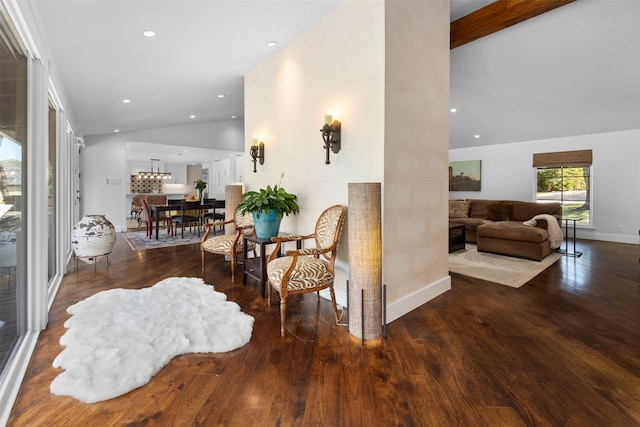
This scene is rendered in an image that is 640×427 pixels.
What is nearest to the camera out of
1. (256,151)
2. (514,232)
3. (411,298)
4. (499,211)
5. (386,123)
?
(386,123)

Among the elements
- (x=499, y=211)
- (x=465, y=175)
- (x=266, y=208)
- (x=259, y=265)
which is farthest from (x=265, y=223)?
(x=465, y=175)

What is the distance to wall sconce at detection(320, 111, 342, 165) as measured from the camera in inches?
111

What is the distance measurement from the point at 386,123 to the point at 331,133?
579 millimetres

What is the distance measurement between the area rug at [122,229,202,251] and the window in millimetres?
7871

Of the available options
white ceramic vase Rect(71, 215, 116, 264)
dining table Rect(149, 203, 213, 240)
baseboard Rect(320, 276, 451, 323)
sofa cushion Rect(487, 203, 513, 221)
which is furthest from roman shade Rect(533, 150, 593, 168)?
white ceramic vase Rect(71, 215, 116, 264)

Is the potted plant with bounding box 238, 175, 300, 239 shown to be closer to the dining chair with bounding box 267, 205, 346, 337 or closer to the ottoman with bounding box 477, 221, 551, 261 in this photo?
the dining chair with bounding box 267, 205, 346, 337

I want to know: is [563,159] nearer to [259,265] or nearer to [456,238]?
[456,238]

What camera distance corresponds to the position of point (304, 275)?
2.39 m

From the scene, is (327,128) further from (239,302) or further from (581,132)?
(581,132)

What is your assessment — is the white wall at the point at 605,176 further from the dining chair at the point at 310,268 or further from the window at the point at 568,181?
the dining chair at the point at 310,268

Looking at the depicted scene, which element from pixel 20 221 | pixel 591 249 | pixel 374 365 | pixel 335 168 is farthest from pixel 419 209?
pixel 591 249

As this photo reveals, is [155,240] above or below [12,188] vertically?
below

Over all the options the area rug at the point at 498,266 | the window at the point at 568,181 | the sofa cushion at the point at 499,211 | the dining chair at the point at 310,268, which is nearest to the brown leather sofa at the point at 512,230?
the sofa cushion at the point at 499,211

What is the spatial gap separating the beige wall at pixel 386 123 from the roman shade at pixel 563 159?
508cm
